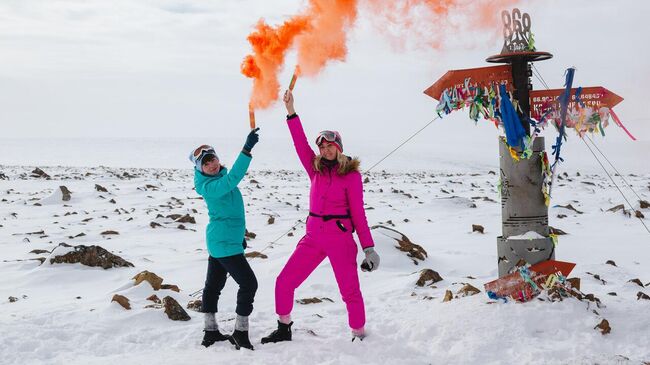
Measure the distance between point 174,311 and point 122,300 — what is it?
0.66m

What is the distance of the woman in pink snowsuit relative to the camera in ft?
18.5

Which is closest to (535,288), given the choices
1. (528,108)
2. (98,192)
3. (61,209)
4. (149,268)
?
(528,108)

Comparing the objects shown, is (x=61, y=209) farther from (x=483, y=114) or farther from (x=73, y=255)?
(x=483, y=114)

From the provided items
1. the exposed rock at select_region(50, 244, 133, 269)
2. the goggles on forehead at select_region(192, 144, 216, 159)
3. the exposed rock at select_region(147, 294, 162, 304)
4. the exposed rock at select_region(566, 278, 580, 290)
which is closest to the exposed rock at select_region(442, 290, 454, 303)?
the exposed rock at select_region(566, 278, 580, 290)

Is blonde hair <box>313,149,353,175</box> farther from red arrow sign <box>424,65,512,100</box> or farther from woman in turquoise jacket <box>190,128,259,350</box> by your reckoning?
red arrow sign <box>424,65,512,100</box>

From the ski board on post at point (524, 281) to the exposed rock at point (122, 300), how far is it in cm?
385

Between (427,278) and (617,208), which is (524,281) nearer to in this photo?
(427,278)

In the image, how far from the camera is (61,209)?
15898 millimetres

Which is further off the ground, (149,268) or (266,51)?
(266,51)

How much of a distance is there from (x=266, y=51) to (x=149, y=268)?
4.20m

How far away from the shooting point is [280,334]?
5711mm

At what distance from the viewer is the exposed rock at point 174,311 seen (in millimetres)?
A: 6395

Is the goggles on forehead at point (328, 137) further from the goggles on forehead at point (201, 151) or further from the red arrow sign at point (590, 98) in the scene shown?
the red arrow sign at point (590, 98)

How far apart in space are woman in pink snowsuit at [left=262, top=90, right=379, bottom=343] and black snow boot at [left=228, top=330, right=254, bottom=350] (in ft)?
0.62
